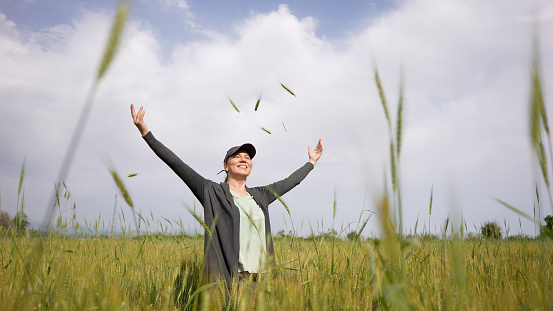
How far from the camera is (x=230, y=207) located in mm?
3432

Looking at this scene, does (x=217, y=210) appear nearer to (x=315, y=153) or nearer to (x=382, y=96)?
(x=315, y=153)

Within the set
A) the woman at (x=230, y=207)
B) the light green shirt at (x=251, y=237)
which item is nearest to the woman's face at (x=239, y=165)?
the woman at (x=230, y=207)

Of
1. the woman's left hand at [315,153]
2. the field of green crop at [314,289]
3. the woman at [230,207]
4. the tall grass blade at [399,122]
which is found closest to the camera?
the tall grass blade at [399,122]

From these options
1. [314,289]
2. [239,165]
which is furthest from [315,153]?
[314,289]

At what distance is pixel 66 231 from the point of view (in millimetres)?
3529

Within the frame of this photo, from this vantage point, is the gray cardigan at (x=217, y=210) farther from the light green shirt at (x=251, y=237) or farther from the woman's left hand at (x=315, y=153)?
the woman's left hand at (x=315, y=153)

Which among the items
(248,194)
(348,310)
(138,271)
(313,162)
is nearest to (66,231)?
(138,271)

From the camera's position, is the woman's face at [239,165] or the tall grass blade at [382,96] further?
the woman's face at [239,165]

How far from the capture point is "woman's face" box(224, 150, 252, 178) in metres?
3.81

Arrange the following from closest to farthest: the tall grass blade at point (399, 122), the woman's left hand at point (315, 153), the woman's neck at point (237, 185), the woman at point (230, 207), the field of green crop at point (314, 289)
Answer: the tall grass blade at point (399, 122) → the field of green crop at point (314, 289) → the woman at point (230, 207) → the woman's neck at point (237, 185) → the woman's left hand at point (315, 153)

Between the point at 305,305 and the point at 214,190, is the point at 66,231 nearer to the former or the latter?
the point at 214,190

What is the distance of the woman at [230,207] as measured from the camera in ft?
10.7

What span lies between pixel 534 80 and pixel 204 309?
1.19 meters

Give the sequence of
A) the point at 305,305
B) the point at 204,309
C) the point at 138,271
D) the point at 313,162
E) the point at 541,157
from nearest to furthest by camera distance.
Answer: the point at 204,309
the point at 541,157
the point at 305,305
the point at 138,271
the point at 313,162
